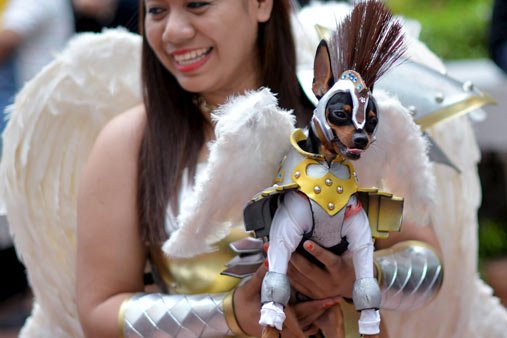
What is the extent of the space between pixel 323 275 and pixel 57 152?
73cm

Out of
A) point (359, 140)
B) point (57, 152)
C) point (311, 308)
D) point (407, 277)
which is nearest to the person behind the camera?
point (359, 140)

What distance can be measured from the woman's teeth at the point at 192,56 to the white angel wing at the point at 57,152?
1.04 ft

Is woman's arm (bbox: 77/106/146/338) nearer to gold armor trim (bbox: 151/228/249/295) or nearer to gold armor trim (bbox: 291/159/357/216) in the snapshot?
gold armor trim (bbox: 151/228/249/295)

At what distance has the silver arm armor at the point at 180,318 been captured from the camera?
1.24 meters

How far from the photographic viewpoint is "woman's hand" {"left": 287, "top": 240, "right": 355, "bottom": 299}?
3.55ft

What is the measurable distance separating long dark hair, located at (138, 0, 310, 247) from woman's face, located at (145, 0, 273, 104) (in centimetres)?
6

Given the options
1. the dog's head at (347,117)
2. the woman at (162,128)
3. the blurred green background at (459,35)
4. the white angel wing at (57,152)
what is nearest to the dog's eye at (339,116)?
the dog's head at (347,117)

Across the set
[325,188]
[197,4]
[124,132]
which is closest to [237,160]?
[325,188]

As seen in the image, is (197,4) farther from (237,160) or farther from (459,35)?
(459,35)

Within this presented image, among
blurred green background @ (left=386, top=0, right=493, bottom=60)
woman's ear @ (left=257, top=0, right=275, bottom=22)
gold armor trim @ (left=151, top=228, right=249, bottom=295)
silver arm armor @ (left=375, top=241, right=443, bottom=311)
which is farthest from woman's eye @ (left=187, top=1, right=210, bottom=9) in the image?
blurred green background @ (left=386, top=0, right=493, bottom=60)

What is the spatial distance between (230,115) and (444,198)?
26.6 inches

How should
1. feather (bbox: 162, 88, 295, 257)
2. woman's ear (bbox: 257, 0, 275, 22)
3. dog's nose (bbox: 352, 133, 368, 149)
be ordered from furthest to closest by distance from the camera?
woman's ear (bbox: 257, 0, 275, 22) < feather (bbox: 162, 88, 295, 257) < dog's nose (bbox: 352, 133, 368, 149)

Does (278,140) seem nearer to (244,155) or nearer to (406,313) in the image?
(244,155)

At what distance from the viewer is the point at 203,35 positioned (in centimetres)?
130
